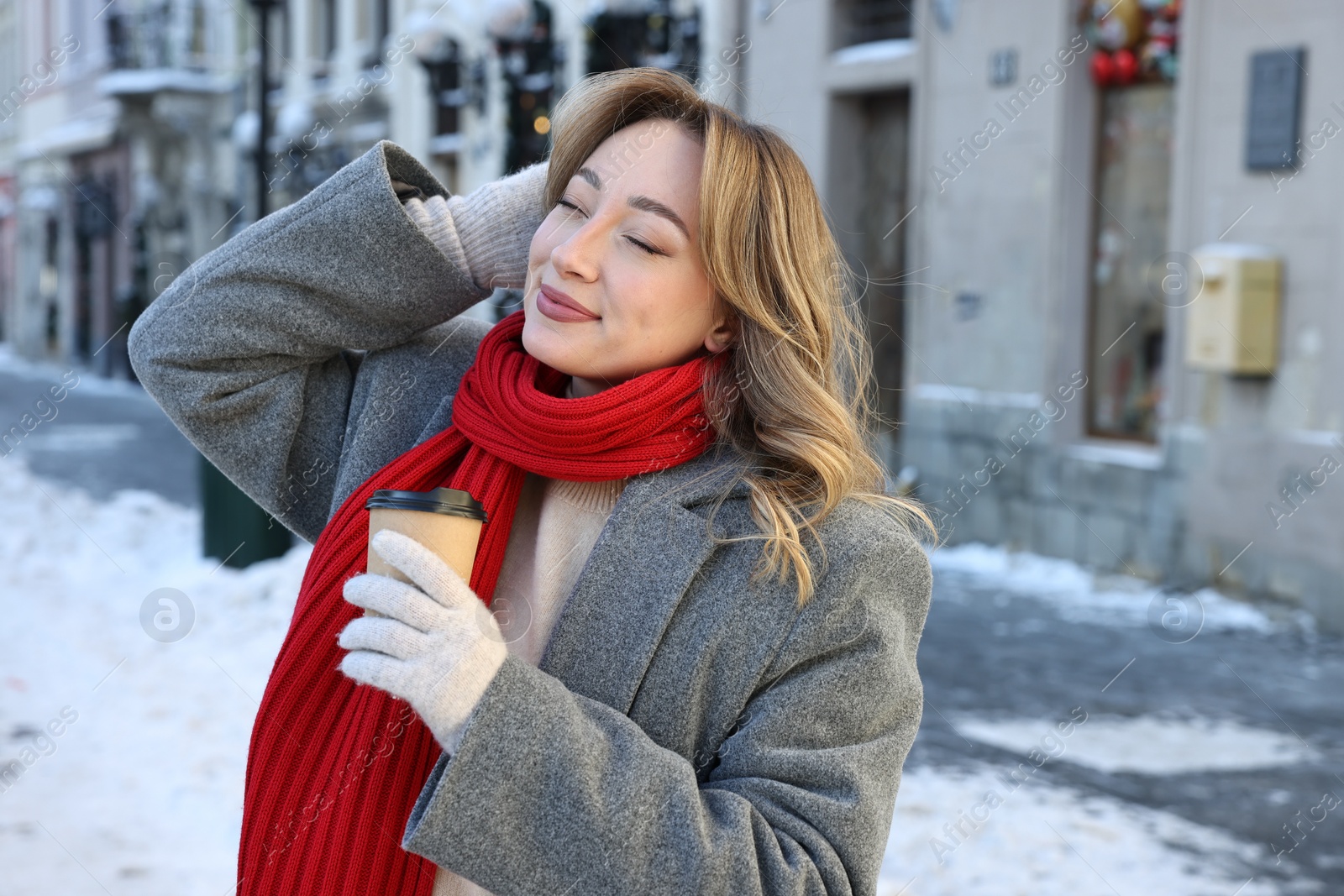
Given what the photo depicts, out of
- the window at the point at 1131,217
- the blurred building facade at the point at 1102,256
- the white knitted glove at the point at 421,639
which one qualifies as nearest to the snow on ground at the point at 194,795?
the white knitted glove at the point at 421,639

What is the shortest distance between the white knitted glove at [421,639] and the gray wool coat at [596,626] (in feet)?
0.11

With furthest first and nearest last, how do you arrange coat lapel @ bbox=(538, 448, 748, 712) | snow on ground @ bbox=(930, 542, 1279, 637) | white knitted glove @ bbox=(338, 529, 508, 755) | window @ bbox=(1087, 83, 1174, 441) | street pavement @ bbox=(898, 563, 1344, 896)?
1. window @ bbox=(1087, 83, 1174, 441)
2. snow on ground @ bbox=(930, 542, 1279, 637)
3. street pavement @ bbox=(898, 563, 1344, 896)
4. coat lapel @ bbox=(538, 448, 748, 712)
5. white knitted glove @ bbox=(338, 529, 508, 755)

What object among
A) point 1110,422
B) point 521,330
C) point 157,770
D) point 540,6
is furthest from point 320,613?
point 1110,422

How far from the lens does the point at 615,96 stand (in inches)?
83.1

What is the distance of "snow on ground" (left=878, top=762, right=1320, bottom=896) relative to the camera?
4156 millimetres

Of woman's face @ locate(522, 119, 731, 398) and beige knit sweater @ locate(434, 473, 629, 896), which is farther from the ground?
woman's face @ locate(522, 119, 731, 398)

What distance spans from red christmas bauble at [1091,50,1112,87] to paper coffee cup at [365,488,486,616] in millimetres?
8427

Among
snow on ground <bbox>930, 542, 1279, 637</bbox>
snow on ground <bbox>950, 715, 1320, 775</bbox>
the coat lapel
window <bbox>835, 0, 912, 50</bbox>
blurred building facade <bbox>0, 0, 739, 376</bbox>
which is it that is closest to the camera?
the coat lapel

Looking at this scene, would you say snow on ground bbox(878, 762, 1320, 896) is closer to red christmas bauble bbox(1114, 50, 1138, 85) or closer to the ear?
the ear

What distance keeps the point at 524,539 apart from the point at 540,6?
6.82 m

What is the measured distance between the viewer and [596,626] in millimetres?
1882

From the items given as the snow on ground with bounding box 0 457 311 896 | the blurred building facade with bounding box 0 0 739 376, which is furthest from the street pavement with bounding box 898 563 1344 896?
the blurred building facade with bounding box 0 0 739 376

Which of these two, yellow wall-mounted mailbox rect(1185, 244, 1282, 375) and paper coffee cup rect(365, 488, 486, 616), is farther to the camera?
yellow wall-mounted mailbox rect(1185, 244, 1282, 375)

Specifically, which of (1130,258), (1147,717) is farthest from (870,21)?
(1147,717)
